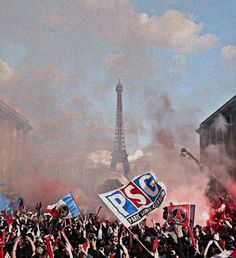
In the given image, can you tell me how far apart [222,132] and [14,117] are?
103 ft

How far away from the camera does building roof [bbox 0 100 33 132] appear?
218 feet

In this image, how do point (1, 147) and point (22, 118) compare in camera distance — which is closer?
point (1, 147)

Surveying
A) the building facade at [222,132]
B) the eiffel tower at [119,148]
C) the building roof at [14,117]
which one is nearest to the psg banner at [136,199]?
the building facade at [222,132]

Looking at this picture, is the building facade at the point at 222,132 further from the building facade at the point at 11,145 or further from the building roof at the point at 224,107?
the building facade at the point at 11,145

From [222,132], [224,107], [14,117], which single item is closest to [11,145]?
[14,117]

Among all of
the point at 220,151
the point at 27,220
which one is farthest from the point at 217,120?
the point at 27,220

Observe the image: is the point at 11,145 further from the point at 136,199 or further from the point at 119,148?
the point at 136,199

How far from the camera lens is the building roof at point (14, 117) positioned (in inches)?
2621

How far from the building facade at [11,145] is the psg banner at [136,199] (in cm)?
5275

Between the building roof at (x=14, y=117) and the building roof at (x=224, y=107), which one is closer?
the building roof at (x=224, y=107)

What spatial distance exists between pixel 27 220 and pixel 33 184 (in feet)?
121

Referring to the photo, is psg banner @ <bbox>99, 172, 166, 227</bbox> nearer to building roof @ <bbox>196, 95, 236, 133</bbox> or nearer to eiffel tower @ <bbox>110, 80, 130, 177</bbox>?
building roof @ <bbox>196, 95, 236, 133</bbox>

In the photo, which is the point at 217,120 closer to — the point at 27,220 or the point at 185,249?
the point at 27,220

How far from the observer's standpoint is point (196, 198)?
25.8m
